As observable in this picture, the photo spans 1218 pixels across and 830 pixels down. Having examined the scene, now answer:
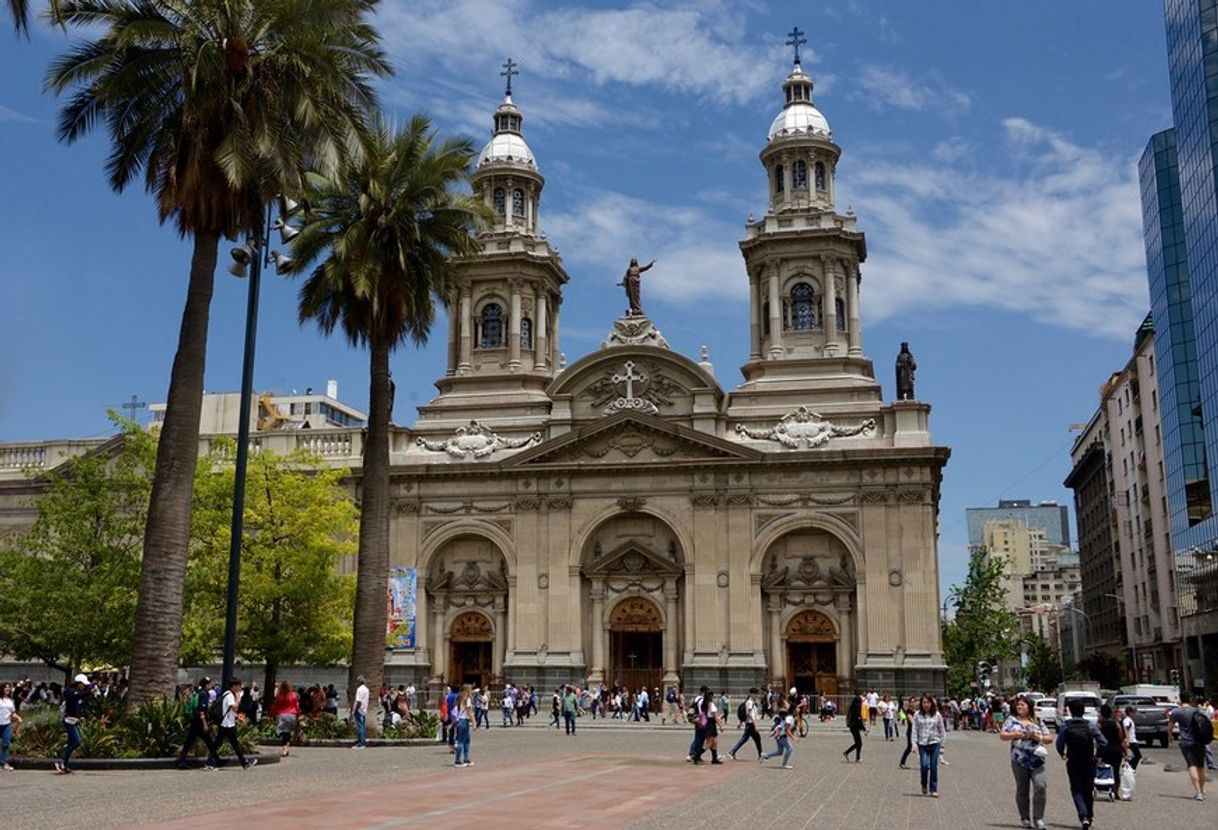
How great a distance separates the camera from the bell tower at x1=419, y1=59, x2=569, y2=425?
65000 millimetres

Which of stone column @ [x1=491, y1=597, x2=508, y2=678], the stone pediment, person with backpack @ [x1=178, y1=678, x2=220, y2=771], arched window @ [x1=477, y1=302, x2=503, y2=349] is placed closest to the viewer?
person with backpack @ [x1=178, y1=678, x2=220, y2=771]

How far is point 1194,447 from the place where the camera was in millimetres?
68938

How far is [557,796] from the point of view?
18.9m

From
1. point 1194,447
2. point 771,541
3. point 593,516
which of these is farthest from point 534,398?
point 1194,447

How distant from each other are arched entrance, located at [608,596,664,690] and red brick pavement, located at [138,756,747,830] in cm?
3483

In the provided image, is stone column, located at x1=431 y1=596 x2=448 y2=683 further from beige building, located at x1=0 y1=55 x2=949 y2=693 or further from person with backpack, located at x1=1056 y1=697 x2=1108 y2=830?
person with backpack, located at x1=1056 y1=697 x2=1108 y2=830

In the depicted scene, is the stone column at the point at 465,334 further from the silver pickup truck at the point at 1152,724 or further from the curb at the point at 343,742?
the silver pickup truck at the point at 1152,724

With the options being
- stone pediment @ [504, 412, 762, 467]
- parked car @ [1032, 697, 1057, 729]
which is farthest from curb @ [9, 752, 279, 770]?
stone pediment @ [504, 412, 762, 467]

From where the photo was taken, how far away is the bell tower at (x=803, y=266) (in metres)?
62.3

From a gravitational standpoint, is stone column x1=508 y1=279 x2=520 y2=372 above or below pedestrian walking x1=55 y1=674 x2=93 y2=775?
above

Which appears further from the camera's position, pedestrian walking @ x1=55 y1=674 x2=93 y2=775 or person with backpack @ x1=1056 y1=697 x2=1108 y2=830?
pedestrian walking @ x1=55 y1=674 x2=93 y2=775

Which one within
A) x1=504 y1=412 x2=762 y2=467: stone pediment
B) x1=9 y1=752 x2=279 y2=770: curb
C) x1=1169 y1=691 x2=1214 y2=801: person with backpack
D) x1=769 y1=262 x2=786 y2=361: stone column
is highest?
x1=769 y1=262 x2=786 y2=361: stone column

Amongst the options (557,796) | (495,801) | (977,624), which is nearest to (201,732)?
(495,801)

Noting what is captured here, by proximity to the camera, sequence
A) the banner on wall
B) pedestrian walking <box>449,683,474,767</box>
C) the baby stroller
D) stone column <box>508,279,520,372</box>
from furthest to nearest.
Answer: stone column <box>508,279,520,372</box> < the banner on wall < pedestrian walking <box>449,683,474,767</box> < the baby stroller
